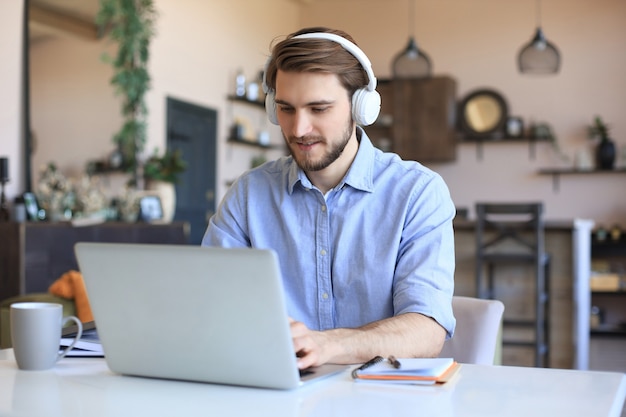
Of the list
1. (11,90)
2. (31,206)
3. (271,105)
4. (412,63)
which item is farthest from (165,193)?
(271,105)

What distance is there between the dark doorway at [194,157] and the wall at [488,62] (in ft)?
0.44

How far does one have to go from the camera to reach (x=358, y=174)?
1.80 meters

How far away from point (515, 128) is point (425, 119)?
0.88 metres

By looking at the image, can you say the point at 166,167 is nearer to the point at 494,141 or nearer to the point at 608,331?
the point at 494,141

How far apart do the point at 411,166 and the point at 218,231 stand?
17.6 inches

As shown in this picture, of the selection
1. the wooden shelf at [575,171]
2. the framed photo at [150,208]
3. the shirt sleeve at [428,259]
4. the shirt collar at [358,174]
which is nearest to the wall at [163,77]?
the framed photo at [150,208]

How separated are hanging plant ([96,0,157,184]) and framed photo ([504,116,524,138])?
149 inches

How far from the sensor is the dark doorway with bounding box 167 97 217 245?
6828mm

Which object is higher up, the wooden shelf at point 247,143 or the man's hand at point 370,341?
the wooden shelf at point 247,143

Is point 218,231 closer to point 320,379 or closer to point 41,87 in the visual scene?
point 320,379

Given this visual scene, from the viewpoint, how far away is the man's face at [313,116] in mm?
1693

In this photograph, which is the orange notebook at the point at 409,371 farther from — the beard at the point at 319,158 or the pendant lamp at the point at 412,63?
the pendant lamp at the point at 412,63

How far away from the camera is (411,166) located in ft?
6.00

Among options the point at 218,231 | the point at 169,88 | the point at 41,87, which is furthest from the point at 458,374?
the point at 169,88
